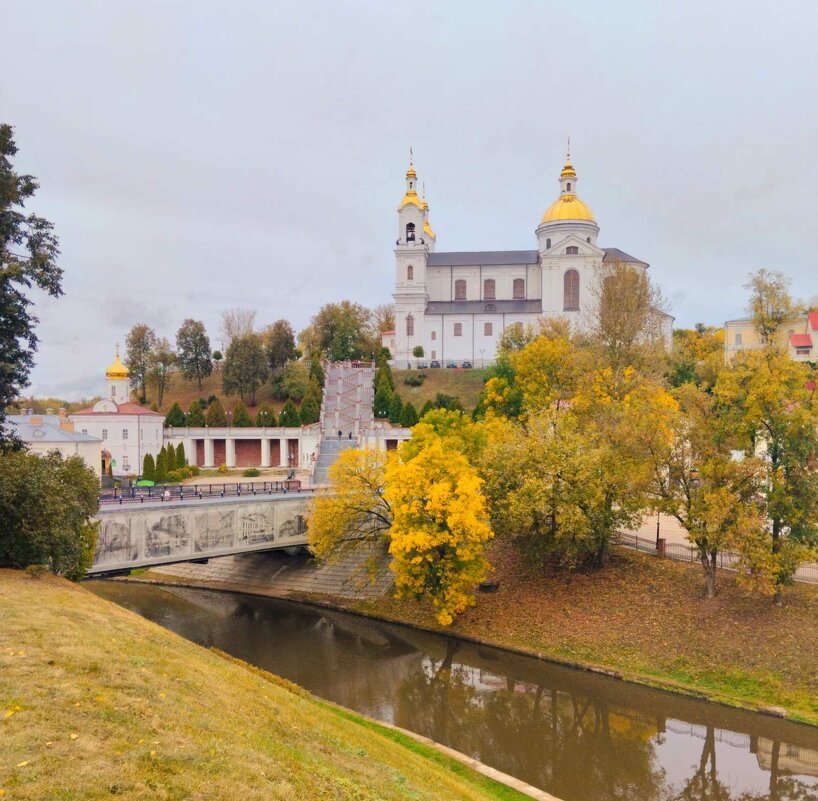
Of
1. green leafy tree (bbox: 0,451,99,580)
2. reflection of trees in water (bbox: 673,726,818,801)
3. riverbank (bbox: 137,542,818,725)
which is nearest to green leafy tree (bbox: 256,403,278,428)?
riverbank (bbox: 137,542,818,725)

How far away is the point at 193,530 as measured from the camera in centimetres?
2961

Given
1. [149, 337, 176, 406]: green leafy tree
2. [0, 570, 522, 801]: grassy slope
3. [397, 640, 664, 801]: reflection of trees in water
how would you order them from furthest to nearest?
[149, 337, 176, 406]: green leafy tree → [397, 640, 664, 801]: reflection of trees in water → [0, 570, 522, 801]: grassy slope

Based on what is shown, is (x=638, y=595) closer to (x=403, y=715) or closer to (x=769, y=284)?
(x=403, y=715)

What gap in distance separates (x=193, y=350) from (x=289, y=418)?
56.7 ft

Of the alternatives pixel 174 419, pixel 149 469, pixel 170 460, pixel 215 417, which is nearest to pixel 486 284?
pixel 215 417

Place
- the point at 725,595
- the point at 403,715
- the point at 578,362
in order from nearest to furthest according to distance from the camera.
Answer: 1. the point at 403,715
2. the point at 725,595
3. the point at 578,362

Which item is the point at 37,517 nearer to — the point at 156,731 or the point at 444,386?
the point at 156,731

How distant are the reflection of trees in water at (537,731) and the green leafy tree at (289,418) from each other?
38.7 metres

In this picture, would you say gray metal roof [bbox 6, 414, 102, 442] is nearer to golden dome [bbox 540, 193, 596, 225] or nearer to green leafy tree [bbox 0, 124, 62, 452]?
green leafy tree [bbox 0, 124, 62, 452]

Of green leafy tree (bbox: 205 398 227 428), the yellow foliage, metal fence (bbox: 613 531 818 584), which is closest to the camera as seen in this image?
metal fence (bbox: 613 531 818 584)

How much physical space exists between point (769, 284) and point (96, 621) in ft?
95.7

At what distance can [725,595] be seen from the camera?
2634 centimetres

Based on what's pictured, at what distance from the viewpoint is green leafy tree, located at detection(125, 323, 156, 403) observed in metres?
73.6

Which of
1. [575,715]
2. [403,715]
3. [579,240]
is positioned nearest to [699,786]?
[575,715]
